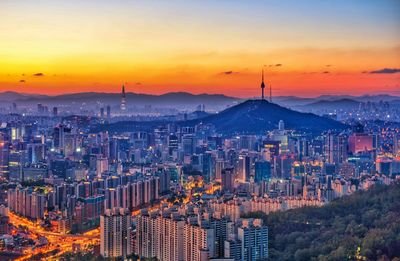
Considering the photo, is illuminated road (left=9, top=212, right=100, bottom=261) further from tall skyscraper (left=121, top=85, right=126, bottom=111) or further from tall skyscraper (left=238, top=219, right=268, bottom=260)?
tall skyscraper (left=121, top=85, right=126, bottom=111)

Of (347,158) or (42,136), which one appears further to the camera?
(42,136)

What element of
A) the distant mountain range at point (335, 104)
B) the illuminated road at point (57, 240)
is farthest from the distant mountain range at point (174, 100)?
the illuminated road at point (57, 240)

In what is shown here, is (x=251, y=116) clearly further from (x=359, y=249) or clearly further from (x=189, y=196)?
(x=359, y=249)

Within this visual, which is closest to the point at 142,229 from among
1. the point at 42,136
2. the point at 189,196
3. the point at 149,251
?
the point at 149,251

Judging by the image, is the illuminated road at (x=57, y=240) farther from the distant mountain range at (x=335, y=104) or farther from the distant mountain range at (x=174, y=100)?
the distant mountain range at (x=335, y=104)

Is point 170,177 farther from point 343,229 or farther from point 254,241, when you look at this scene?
point 343,229
